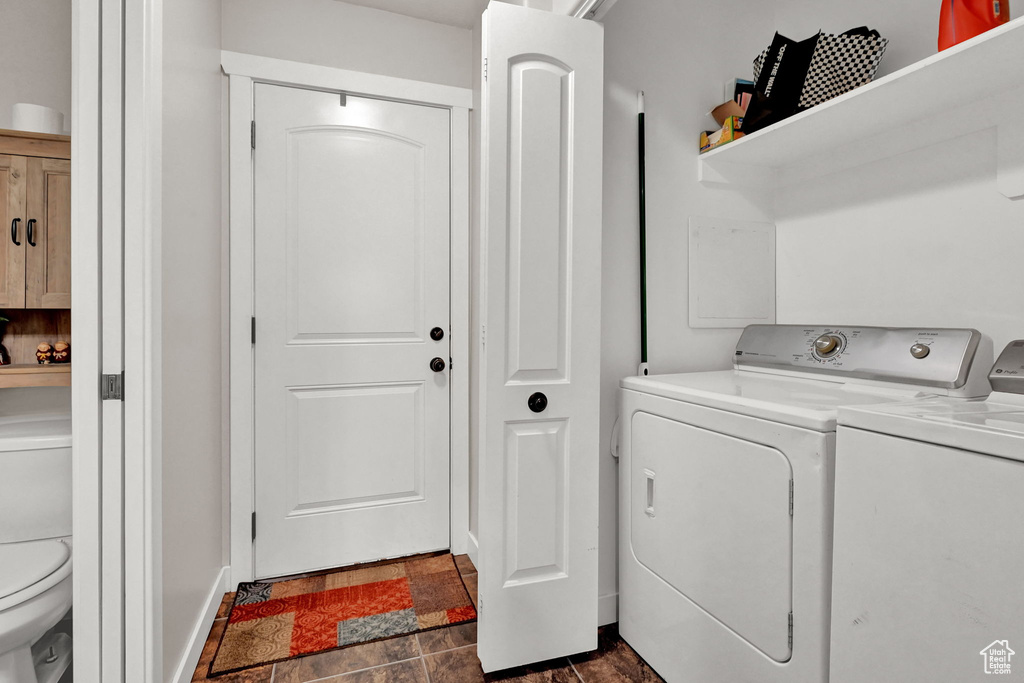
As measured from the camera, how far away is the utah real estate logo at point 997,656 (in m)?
0.69

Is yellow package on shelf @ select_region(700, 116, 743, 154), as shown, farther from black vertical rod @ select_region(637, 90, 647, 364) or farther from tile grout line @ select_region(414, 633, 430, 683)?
tile grout line @ select_region(414, 633, 430, 683)

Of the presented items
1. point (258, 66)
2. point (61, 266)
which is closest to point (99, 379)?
point (61, 266)

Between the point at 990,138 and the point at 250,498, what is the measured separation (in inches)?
107

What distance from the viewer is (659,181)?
1.74m

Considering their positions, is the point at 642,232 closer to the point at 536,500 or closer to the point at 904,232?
the point at 904,232

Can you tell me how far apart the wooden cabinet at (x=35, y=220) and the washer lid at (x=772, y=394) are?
1.55 m

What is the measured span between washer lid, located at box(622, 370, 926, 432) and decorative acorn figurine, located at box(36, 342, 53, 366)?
1539mm

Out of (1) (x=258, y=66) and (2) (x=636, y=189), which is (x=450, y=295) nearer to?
(2) (x=636, y=189)

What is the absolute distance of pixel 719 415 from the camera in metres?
1.25

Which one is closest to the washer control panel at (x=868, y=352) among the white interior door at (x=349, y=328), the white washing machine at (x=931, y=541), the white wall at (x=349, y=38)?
the white washing machine at (x=931, y=541)

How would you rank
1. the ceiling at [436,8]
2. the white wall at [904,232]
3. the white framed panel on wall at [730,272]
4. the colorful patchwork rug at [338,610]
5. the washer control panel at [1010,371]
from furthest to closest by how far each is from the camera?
the ceiling at [436,8]
the white framed panel on wall at [730,272]
the colorful patchwork rug at [338,610]
the white wall at [904,232]
the washer control panel at [1010,371]

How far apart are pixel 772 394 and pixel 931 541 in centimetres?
51

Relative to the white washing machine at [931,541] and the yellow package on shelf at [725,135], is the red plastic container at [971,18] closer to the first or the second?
the yellow package on shelf at [725,135]

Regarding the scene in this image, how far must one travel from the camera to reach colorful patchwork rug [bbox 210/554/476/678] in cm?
164
